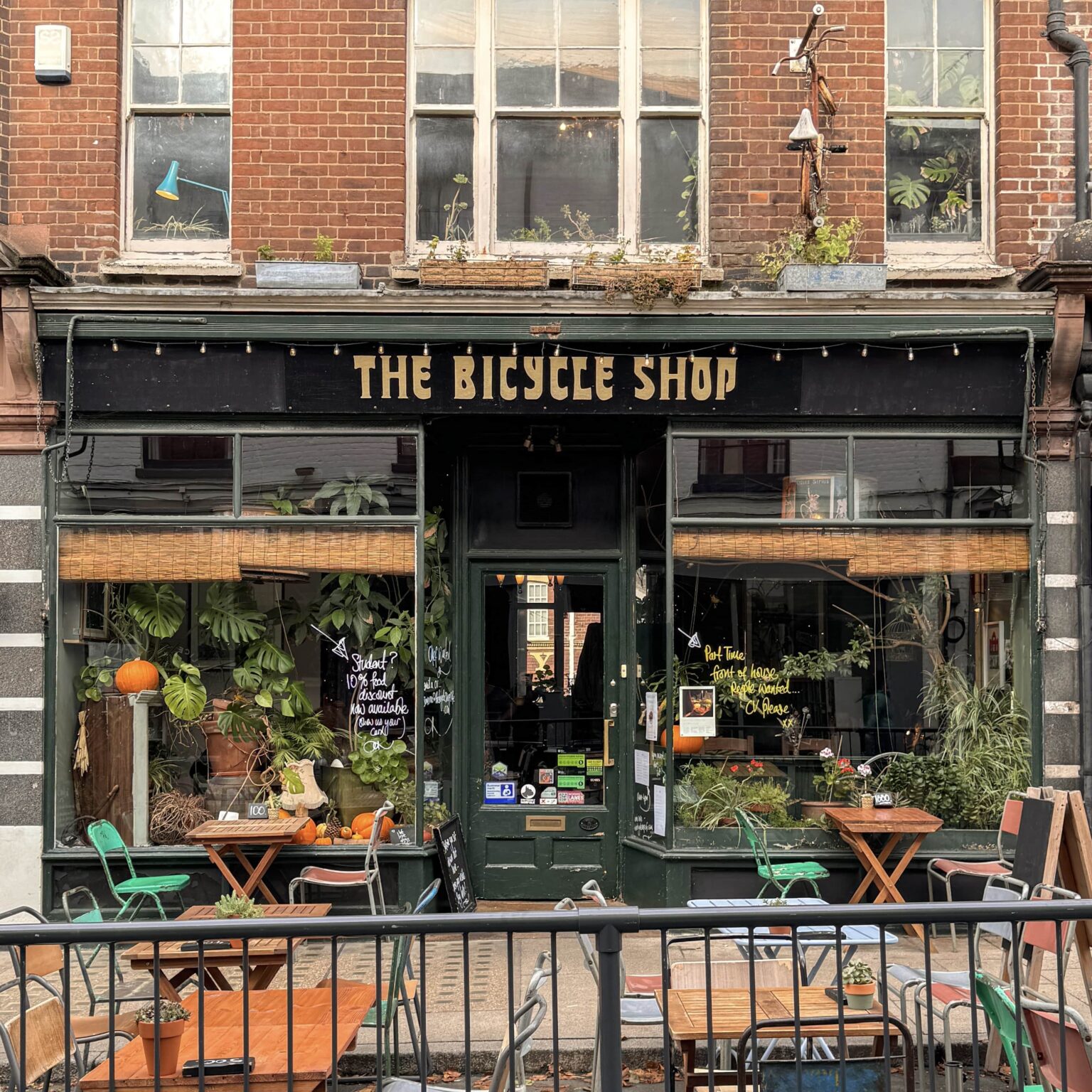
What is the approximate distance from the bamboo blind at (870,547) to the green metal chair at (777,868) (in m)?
1.86

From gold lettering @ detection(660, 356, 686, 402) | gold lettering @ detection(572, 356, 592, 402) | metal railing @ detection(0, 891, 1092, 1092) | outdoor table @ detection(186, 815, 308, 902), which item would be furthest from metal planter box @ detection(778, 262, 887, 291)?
outdoor table @ detection(186, 815, 308, 902)

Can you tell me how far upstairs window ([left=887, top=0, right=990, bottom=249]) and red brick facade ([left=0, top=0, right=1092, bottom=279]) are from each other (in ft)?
0.76

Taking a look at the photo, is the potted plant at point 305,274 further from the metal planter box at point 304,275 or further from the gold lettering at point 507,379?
the gold lettering at point 507,379

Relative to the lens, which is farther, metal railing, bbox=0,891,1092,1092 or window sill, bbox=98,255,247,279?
window sill, bbox=98,255,247,279

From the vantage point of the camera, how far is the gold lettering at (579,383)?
9164 millimetres

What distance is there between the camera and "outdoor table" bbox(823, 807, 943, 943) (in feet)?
28.0

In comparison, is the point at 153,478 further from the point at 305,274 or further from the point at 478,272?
the point at 478,272

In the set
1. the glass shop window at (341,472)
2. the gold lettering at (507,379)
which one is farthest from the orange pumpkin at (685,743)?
the gold lettering at (507,379)

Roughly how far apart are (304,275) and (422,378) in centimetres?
109

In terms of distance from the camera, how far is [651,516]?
970 centimetres

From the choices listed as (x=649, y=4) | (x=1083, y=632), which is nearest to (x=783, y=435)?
(x=1083, y=632)

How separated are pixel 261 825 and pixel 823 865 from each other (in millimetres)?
3909

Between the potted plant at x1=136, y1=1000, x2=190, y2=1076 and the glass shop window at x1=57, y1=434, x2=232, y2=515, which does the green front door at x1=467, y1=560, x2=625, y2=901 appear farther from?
the potted plant at x1=136, y1=1000, x2=190, y2=1076

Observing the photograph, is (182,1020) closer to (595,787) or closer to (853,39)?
(595,787)
